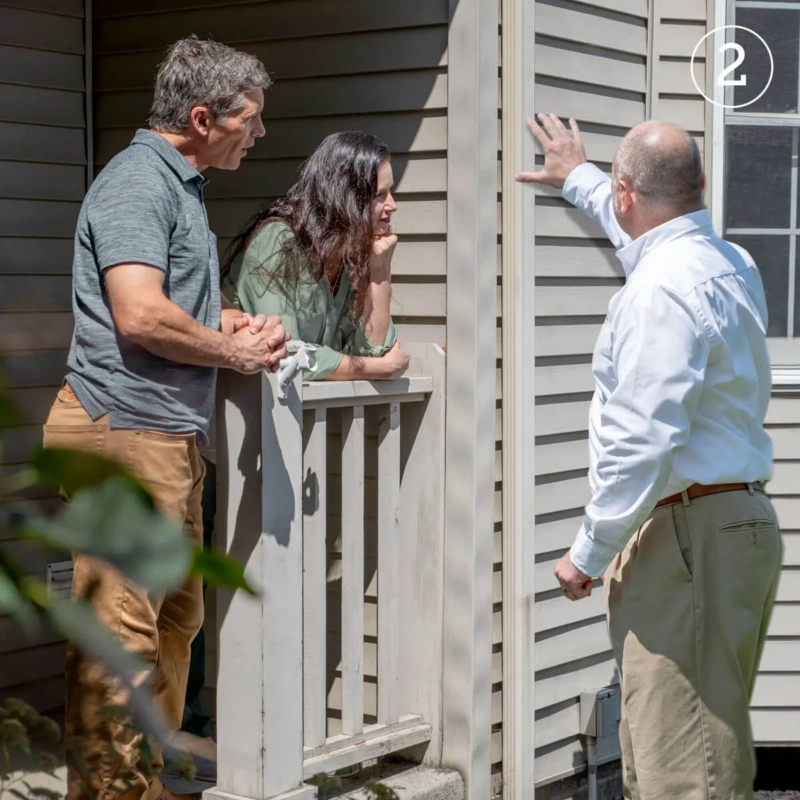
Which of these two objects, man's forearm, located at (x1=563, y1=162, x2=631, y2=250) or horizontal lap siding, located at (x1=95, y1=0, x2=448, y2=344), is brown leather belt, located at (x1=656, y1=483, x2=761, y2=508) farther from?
horizontal lap siding, located at (x1=95, y1=0, x2=448, y2=344)

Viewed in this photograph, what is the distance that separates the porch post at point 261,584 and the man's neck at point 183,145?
0.53m

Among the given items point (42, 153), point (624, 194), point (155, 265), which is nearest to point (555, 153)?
point (624, 194)

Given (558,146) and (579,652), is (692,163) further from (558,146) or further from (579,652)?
(579,652)

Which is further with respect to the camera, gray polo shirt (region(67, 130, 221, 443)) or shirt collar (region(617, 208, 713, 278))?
shirt collar (region(617, 208, 713, 278))

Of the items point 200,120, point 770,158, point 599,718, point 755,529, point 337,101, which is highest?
point 337,101

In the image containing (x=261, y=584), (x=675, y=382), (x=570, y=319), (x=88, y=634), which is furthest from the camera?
(x=570, y=319)

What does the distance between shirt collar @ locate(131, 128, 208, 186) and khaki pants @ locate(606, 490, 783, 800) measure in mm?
1322

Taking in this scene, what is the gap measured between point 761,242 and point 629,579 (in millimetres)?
1934

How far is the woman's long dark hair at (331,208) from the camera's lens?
3.23 metres

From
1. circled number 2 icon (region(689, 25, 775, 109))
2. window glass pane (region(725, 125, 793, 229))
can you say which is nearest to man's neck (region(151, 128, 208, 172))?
circled number 2 icon (region(689, 25, 775, 109))

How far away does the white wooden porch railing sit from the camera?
9.73 ft

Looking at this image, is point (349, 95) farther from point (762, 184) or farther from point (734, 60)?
point (762, 184)

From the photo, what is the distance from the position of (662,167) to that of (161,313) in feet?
3.82

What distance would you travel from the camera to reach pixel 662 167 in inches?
107
